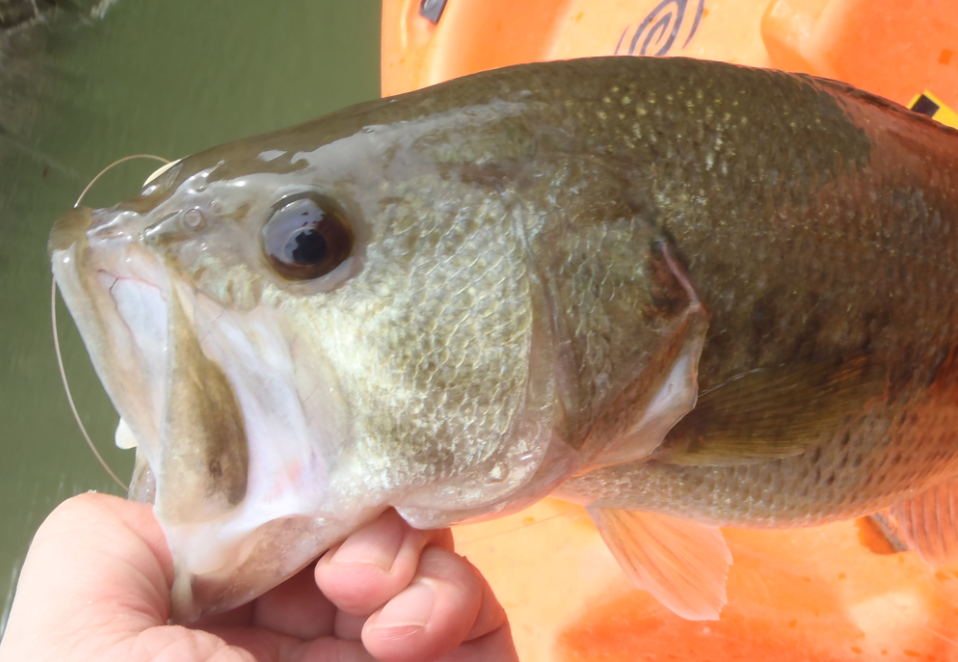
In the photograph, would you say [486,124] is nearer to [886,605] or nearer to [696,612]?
[696,612]

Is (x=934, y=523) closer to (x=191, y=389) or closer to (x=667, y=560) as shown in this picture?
(x=667, y=560)

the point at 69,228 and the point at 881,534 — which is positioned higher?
the point at 69,228

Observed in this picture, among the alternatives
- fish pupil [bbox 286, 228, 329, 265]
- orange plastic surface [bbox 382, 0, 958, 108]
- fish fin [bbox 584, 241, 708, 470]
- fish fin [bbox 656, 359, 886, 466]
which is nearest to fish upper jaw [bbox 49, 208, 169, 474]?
fish pupil [bbox 286, 228, 329, 265]

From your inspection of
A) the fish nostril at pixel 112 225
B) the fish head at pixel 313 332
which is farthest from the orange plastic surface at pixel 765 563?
the fish nostril at pixel 112 225

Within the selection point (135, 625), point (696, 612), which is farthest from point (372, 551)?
point (696, 612)

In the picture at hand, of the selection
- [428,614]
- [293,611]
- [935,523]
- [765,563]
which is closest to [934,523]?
[935,523]
